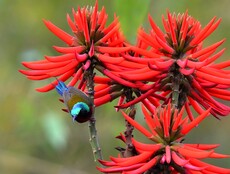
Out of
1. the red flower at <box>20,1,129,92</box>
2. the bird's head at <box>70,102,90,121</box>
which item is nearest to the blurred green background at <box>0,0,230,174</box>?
the red flower at <box>20,1,129,92</box>

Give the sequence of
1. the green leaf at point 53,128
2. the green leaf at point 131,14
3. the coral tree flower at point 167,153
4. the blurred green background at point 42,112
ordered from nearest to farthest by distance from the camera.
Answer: the coral tree flower at point 167,153
the green leaf at point 131,14
the green leaf at point 53,128
the blurred green background at point 42,112

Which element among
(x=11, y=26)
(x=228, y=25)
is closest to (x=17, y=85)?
(x=11, y=26)

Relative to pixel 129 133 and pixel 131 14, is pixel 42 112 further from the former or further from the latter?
pixel 129 133

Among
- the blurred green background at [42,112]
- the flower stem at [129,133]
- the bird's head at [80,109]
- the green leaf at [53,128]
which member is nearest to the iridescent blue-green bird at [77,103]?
the bird's head at [80,109]

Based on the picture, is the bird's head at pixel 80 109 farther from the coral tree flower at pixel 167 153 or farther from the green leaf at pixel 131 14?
the green leaf at pixel 131 14

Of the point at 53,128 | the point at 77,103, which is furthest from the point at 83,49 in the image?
the point at 53,128

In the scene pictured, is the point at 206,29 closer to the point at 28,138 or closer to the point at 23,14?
the point at 28,138
